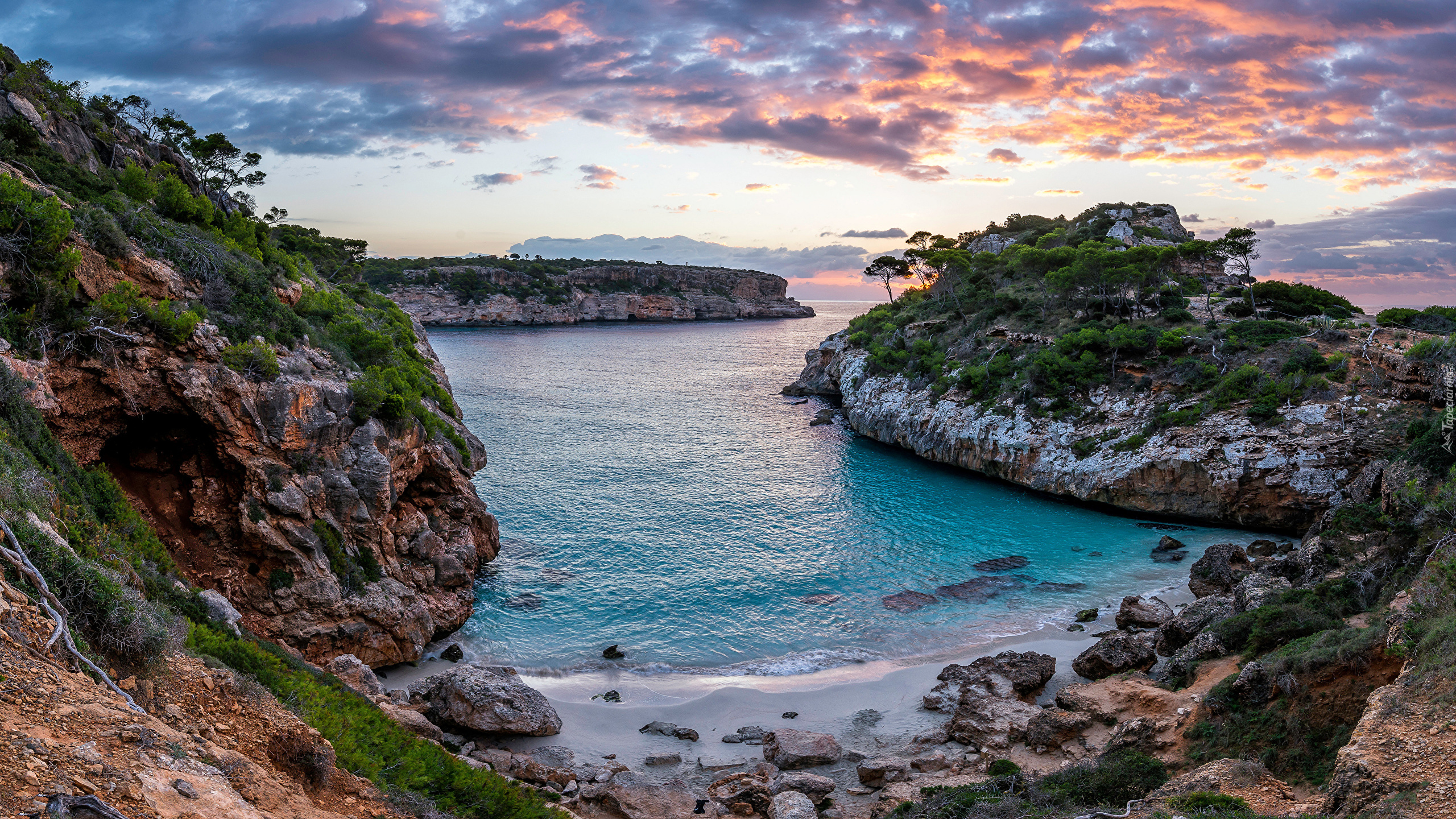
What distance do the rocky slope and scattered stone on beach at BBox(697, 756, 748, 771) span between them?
927 centimetres

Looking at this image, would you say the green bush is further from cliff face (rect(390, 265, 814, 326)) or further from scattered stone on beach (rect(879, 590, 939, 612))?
cliff face (rect(390, 265, 814, 326))

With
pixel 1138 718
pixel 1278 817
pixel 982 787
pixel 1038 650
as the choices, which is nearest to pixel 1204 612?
pixel 1038 650

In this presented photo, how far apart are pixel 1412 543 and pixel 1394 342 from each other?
2400 centimetres

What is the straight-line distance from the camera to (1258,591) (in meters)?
19.0

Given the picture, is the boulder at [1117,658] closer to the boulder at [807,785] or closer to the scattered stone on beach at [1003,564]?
the scattered stone on beach at [1003,564]

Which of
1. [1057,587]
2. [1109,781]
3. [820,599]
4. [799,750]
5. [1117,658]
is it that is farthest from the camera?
[1057,587]

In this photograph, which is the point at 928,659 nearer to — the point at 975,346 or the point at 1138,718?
the point at 1138,718

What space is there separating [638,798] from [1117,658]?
13.7 metres

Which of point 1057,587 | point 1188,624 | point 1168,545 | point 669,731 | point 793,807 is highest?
point 1188,624

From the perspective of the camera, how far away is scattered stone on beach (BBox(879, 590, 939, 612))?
2539 cm

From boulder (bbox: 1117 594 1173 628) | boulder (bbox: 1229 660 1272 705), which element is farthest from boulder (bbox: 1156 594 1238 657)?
boulder (bbox: 1229 660 1272 705)

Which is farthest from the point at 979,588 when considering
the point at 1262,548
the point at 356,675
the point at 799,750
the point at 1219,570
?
the point at 356,675

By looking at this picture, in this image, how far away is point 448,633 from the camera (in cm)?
2250

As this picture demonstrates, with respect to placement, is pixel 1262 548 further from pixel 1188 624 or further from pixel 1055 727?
pixel 1055 727
